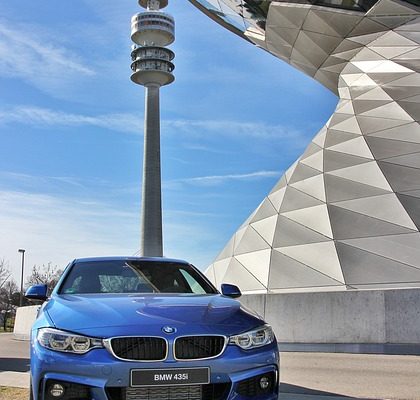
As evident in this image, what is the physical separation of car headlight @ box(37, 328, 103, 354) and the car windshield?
3.57 ft

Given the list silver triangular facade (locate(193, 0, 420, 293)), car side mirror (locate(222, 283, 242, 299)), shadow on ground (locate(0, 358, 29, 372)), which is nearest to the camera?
car side mirror (locate(222, 283, 242, 299))

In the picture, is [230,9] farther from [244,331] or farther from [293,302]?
[244,331]

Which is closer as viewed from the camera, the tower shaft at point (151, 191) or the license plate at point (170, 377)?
the license plate at point (170, 377)

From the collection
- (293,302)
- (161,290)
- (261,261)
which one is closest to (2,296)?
(261,261)

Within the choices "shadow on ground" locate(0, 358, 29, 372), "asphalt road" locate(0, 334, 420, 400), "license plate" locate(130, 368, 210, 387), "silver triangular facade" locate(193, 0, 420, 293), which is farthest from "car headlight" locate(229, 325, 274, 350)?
"silver triangular facade" locate(193, 0, 420, 293)

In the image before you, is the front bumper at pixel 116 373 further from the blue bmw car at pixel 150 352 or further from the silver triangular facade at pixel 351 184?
the silver triangular facade at pixel 351 184

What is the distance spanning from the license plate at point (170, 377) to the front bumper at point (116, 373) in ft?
0.09

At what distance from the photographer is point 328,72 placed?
25094mm

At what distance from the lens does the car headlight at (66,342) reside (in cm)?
401

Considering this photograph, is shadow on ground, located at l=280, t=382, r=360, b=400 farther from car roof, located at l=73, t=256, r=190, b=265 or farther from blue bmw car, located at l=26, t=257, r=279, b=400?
blue bmw car, located at l=26, t=257, r=279, b=400

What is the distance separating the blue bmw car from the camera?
12.9ft

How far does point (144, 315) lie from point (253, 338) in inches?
32.6

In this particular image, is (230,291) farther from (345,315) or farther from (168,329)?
(345,315)

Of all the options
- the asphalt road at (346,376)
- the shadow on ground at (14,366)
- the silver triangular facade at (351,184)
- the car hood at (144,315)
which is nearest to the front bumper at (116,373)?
the car hood at (144,315)
